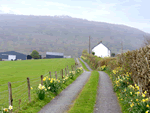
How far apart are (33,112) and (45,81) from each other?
14.6 feet

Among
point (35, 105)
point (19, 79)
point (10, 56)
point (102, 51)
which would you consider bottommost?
point (19, 79)

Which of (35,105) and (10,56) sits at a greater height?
(10,56)

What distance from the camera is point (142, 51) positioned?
10117 millimetres

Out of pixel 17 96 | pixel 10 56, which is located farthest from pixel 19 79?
pixel 10 56

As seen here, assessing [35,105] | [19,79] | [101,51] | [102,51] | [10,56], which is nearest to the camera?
[35,105]

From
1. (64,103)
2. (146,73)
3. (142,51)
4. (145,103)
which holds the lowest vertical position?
(64,103)

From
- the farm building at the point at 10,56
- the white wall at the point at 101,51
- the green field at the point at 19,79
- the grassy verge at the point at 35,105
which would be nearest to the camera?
the grassy verge at the point at 35,105

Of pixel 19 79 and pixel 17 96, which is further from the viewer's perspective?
pixel 19 79

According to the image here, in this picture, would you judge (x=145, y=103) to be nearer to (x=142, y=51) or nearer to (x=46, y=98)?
(x=142, y=51)

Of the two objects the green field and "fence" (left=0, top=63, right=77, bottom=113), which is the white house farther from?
"fence" (left=0, top=63, right=77, bottom=113)

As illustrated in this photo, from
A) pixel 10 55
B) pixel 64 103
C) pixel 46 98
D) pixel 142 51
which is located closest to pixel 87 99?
pixel 64 103

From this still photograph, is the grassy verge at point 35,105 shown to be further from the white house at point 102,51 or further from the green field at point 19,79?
the white house at point 102,51

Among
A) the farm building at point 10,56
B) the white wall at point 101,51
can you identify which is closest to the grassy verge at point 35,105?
the white wall at point 101,51

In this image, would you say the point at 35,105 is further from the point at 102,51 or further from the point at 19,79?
the point at 102,51
